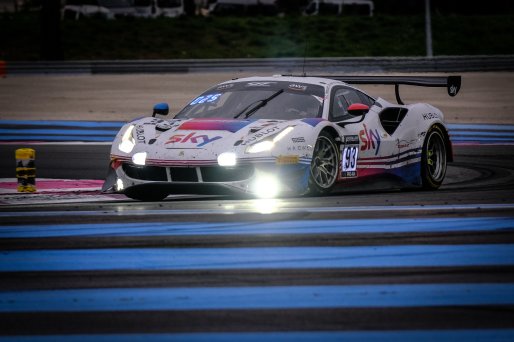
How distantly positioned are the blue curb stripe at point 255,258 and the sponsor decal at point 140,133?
3420 mm

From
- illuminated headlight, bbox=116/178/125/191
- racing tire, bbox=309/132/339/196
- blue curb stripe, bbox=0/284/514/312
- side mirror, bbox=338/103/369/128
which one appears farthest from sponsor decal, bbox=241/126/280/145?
blue curb stripe, bbox=0/284/514/312

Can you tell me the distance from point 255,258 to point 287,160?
344 centimetres

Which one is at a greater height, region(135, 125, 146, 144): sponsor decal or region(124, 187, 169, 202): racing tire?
region(135, 125, 146, 144): sponsor decal

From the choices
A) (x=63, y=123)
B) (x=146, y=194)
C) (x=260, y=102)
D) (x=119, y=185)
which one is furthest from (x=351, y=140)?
(x=63, y=123)

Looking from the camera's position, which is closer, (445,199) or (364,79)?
(445,199)

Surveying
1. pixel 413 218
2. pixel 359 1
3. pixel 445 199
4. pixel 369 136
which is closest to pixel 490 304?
pixel 413 218

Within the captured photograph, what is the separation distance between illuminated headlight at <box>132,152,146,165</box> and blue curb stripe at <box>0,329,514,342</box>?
5.54m

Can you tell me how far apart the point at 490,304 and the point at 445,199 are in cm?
498

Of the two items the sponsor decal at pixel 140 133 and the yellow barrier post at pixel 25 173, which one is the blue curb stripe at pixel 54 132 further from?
the sponsor decal at pixel 140 133

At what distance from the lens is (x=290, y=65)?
34.8m

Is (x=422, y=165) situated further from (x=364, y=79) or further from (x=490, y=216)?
(x=490, y=216)

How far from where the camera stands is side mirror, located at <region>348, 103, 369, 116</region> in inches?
471

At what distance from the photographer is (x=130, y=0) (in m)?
56.1

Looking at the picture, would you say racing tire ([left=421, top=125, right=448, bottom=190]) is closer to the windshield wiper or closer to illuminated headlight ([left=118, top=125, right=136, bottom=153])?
the windshield wiper
